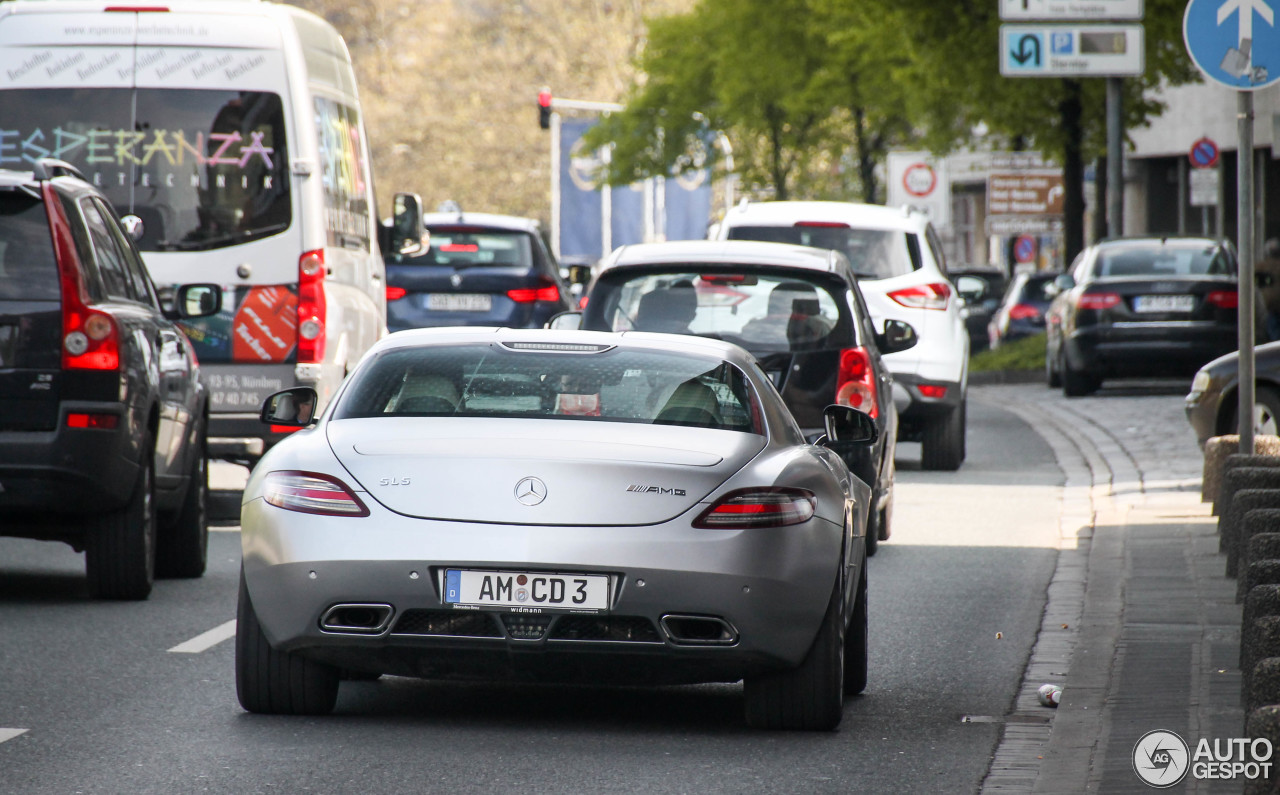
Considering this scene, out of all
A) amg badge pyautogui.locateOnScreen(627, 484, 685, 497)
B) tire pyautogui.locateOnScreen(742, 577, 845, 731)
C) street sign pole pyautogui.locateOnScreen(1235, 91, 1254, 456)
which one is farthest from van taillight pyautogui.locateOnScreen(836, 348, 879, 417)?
amg badge pyautogui.locateOnScreen(627, 484, 685, 497)

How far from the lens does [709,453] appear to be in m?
6.68

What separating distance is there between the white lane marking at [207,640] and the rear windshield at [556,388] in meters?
1.76

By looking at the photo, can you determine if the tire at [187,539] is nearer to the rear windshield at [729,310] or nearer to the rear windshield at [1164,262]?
the rear windshield at [729,310]

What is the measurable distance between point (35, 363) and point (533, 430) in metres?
3.34

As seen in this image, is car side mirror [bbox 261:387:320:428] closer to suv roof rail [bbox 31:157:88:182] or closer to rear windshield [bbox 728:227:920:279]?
suv roof rail [bbox 31:157:88:182]

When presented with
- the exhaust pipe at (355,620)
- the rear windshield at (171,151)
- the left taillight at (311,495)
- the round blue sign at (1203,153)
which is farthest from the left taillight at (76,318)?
the round blue sign at (1203,153)

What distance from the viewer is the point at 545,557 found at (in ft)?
21.0

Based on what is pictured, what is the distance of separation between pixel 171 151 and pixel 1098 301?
13989 millimetres

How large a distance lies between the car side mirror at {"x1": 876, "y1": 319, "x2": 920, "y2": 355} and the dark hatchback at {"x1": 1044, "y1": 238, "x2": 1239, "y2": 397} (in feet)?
39.5

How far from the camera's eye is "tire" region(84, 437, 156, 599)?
31.8 ft

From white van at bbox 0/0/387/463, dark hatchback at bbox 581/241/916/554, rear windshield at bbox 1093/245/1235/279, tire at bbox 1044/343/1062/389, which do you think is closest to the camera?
dark hatchback at bbox 581/241/916/554

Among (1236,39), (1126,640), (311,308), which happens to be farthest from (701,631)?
Answer: (311,308)

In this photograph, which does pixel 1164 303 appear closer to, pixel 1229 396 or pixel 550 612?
pixel 1229 396

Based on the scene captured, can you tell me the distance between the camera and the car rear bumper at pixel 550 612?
642cm
